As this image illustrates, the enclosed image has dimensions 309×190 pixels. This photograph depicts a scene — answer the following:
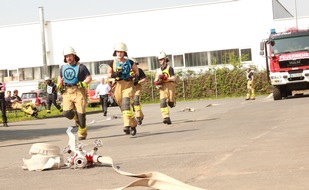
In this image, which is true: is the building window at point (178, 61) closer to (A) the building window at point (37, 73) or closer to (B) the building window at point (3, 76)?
(A) the building window at point (37, 73)

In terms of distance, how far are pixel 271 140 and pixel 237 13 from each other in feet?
147

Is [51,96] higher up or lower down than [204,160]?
higher up

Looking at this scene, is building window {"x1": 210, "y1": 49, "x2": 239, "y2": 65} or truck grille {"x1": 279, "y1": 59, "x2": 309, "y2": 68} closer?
truck grille {"x1": 279, "y1": 59, "x2": 309, "y2": 68}

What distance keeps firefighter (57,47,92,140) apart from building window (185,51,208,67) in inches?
1672

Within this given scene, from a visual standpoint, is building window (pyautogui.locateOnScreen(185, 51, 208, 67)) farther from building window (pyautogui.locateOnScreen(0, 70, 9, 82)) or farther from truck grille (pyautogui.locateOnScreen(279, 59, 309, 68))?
truck grille (pyautogui.locateOnScreen(279, 59, 309, 68))

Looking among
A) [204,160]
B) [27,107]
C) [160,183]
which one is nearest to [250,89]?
[27,107]

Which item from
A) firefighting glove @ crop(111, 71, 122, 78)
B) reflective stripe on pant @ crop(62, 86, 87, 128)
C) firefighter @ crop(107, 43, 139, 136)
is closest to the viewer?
reflective stripe on pant @ crop(62, 86, 87, 128)

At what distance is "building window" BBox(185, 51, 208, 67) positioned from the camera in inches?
2328

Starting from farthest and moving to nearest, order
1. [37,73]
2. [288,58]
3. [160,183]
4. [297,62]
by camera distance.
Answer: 1. [37,73]
2. [297,62]
3. [288,58]
4. [160,183]

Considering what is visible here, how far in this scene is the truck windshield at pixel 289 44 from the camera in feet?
111

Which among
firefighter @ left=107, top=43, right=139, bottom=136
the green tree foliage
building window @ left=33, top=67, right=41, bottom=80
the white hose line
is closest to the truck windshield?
the green tree foliage

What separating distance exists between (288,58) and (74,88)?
18.2 m

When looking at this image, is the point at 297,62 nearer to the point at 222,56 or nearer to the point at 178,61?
the point at 222,56

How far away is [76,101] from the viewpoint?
16.8 metres
